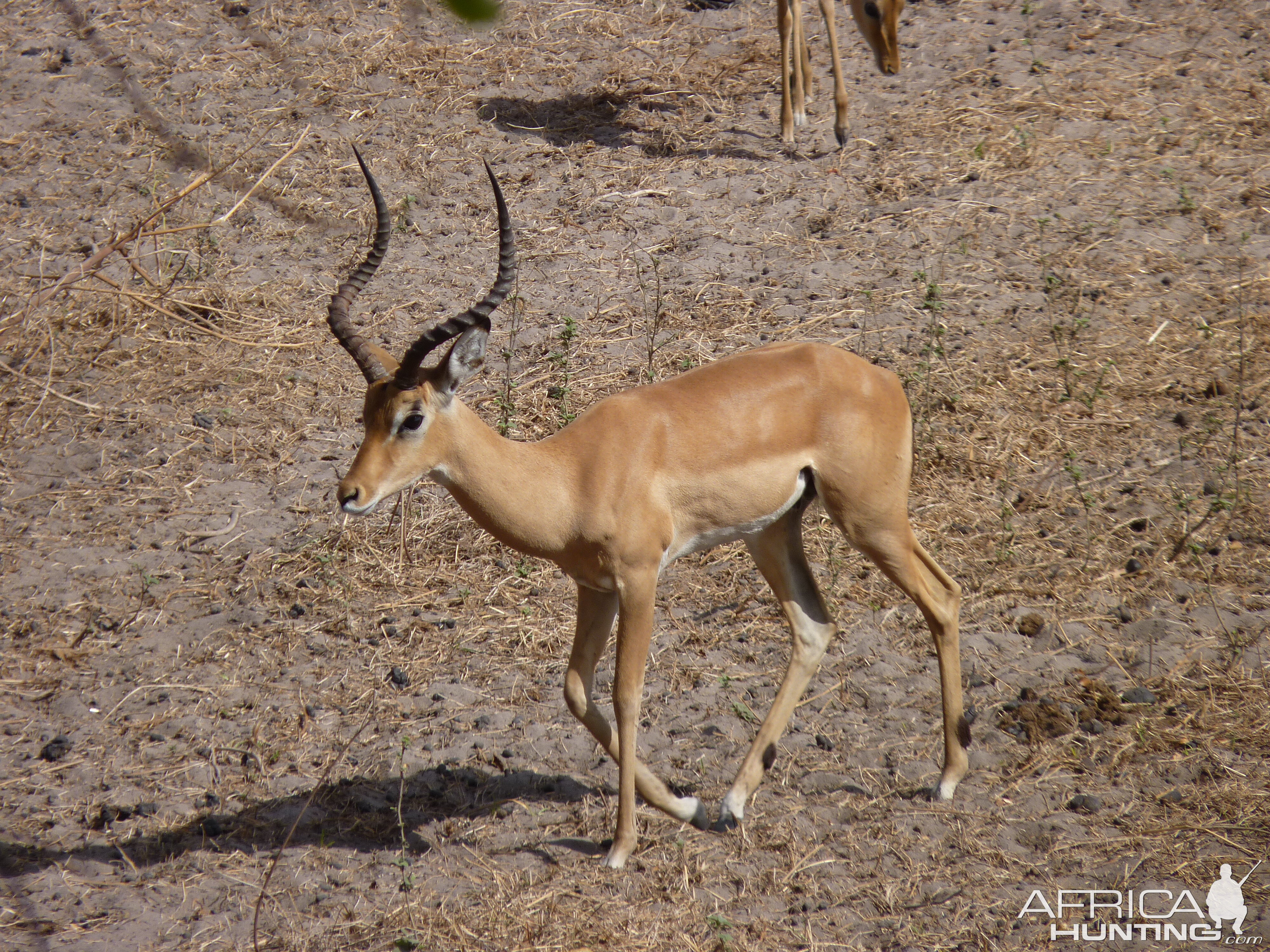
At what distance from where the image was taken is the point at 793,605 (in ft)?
15.5

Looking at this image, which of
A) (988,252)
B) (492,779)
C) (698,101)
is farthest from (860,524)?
(698,101)

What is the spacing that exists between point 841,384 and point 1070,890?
187 centimetres

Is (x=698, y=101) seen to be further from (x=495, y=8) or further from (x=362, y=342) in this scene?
(x=495, y=8)

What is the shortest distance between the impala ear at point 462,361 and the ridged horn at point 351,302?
211mm

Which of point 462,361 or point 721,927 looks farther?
point 462,361

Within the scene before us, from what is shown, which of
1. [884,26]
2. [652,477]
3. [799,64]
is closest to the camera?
[652,477]

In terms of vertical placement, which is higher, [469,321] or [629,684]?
[469,321]

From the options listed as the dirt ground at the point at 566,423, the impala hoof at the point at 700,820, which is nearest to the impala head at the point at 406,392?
the dirt ground at the point at 566,423

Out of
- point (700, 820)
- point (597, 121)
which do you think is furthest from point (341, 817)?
point (597, 121)

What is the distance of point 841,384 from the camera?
14.5ft

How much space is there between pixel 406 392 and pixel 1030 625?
115 inches

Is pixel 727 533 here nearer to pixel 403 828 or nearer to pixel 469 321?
pixel 469 321

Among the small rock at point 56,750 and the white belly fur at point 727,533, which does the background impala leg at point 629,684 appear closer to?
the white belly fur at point 727,533

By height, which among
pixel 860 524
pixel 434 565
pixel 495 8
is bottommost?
pixel 434 565
